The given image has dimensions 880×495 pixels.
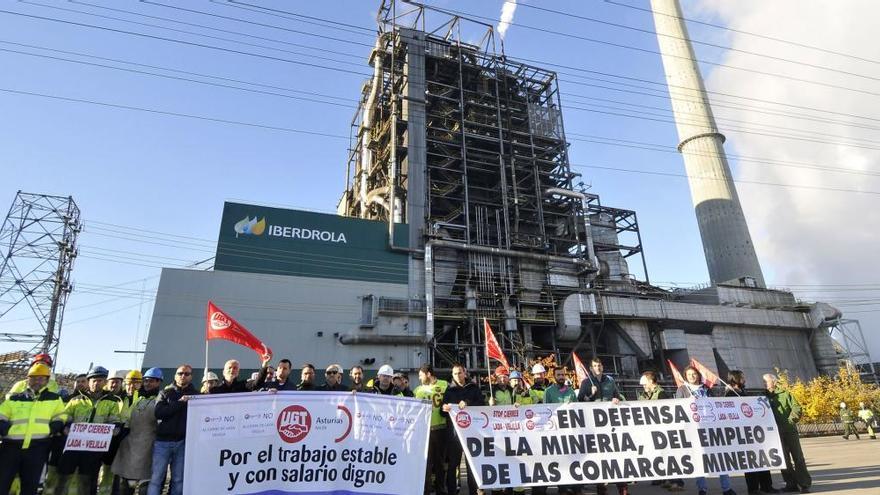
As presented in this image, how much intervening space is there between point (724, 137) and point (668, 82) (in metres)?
9.99

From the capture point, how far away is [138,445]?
7.28 metres

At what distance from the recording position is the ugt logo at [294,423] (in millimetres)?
6562

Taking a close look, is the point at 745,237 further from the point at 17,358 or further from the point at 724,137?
the point at 17,358

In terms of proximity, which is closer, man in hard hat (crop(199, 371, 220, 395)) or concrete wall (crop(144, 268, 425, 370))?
man in hard hat (crop(199, 371, 220, 395))

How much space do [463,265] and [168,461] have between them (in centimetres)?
3094

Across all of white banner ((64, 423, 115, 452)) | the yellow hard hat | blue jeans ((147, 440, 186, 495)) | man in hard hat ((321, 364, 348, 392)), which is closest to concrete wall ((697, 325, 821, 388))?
man in hard hat ((321, 364, 348, 392))

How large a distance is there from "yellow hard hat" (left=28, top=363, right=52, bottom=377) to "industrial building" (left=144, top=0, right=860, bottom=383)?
24.6 m

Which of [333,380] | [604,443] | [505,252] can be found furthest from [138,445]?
[505,252]

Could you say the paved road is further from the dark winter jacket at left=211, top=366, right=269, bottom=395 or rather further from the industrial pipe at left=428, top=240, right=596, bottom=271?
the industrial pipe at left=428, top=240, right=596, bottom=271

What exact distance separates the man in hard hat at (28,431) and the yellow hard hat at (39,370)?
0.01m

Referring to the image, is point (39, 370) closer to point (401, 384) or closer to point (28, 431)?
point (28, 431)

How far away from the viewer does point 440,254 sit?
37250 mm

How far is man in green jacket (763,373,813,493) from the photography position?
8305mm

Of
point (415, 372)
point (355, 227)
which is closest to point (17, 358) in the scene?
point (355, 227)
